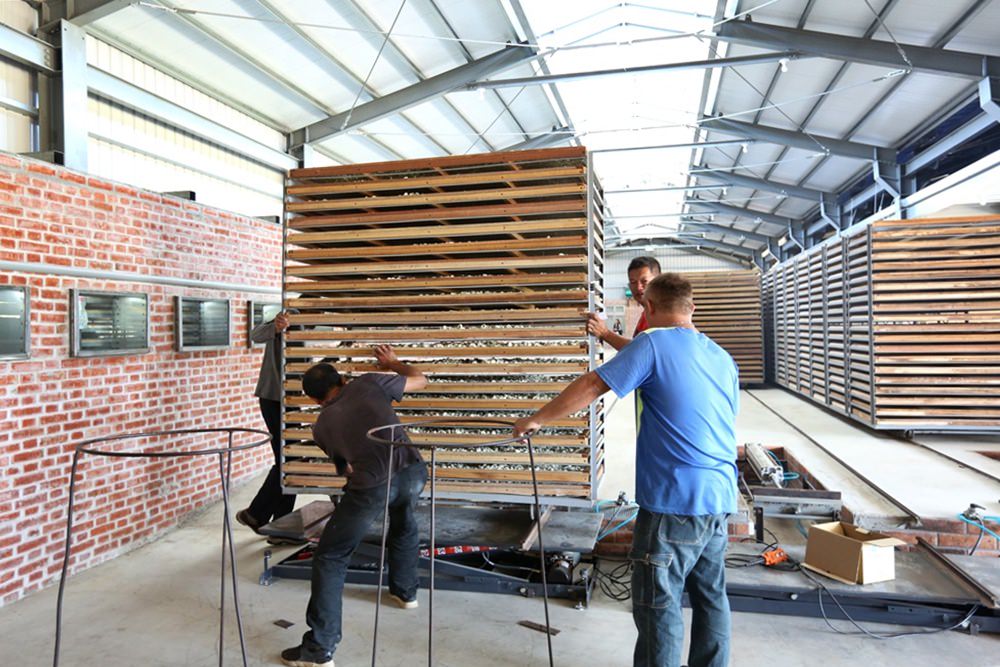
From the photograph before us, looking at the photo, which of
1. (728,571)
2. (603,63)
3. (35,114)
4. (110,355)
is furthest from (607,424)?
(35,114)

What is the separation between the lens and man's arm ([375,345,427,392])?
4.30 m

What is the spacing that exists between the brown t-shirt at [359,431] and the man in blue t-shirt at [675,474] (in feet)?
3.85

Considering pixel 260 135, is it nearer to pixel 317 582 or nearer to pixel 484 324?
pixel 484 324

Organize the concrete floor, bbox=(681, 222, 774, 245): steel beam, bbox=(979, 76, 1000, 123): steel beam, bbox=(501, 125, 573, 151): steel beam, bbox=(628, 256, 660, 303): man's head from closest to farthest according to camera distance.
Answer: the concrete floor → bbox=(628, 256, 660, 303): man's head → bbox=(979, 76, 1000, 123): steel beam → bbox=(501, 125, 573, 151): steel beam → bbox=(681, 222, 774, 245): steel beam

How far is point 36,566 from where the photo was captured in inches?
178

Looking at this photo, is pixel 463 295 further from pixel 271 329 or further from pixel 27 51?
pixel 27 51

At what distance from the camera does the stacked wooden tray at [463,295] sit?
4504mm

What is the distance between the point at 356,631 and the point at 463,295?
2.34 m

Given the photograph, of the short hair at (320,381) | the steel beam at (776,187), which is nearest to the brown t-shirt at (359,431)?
the short hair at (320,381)

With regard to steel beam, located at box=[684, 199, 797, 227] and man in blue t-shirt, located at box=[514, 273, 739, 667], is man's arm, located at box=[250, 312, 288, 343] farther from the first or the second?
steel beam, located at box=[684, 199, 797, 227]

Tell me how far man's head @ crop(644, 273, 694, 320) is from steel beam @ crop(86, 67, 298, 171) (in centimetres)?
424

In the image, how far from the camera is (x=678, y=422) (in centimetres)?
285

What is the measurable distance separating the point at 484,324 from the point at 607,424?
21.5 ft

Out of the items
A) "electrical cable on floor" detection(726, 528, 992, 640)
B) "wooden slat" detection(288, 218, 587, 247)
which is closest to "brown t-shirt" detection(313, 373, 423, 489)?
"wooden slat" detection(288, 218, 587, 247)
